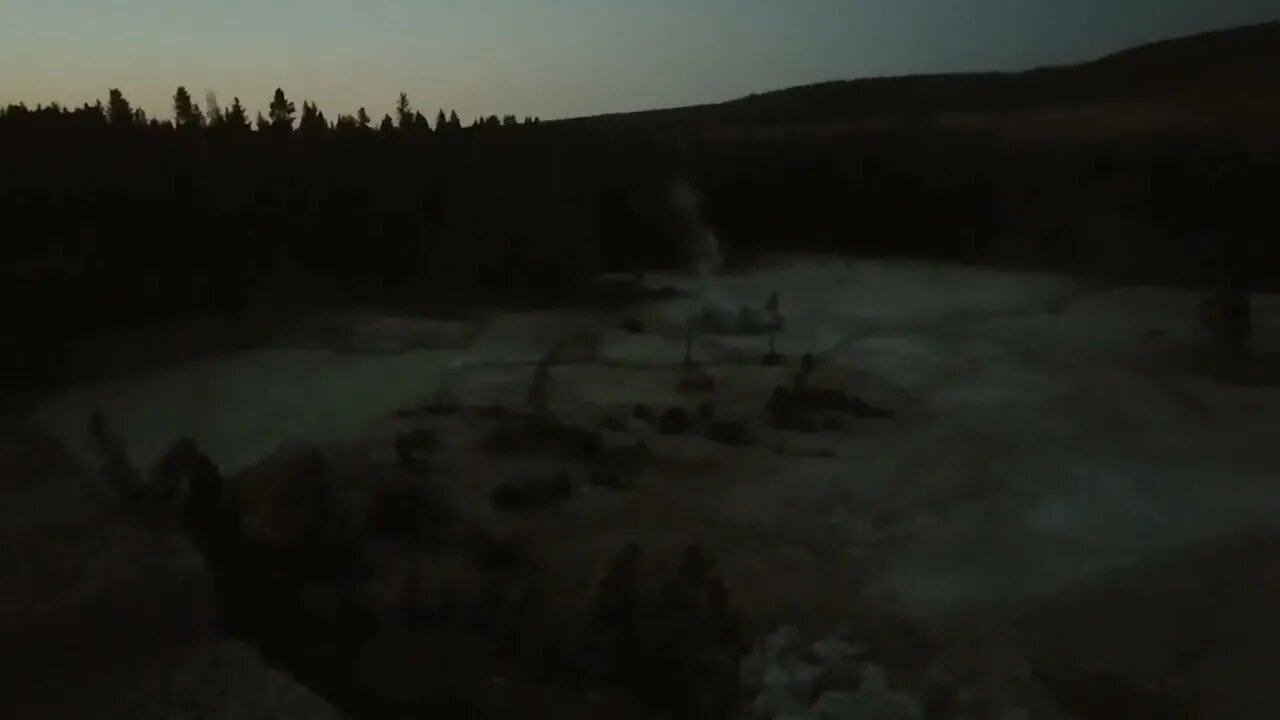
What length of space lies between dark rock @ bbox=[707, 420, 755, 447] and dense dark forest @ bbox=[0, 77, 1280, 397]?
2489 mm

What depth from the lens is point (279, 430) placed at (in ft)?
13.5

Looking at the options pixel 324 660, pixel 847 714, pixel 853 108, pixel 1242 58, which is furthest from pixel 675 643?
pixel 853 108

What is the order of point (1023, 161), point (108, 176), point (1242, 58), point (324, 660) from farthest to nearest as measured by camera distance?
point (1023, 161), point (108, 176), point (1242, 58), point (324, 660)

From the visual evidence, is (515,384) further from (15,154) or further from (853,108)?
(853,108)

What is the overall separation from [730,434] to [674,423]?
0.23 meters

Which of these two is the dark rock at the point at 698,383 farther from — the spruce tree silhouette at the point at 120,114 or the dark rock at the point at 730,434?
the spruce tree silhouette at the point at 120,114

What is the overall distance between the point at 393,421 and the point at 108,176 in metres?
2.61

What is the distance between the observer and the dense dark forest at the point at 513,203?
5637 millimetres

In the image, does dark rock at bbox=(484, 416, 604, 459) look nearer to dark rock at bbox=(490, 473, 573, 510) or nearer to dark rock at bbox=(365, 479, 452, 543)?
dark rock at bbox=(490, 473, 573, 510)

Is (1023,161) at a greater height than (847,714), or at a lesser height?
greater

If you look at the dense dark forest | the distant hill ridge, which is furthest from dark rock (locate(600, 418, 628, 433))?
the distant hill ridge

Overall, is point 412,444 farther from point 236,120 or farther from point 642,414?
point 236,120

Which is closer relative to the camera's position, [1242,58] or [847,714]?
[847,714]

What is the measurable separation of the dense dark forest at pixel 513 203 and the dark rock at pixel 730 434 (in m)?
2.49
